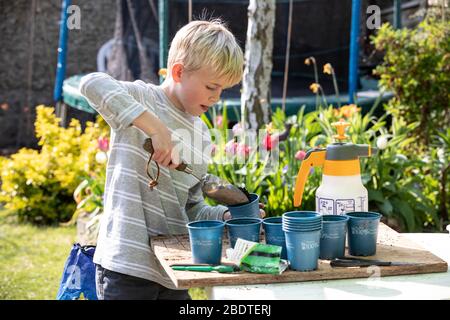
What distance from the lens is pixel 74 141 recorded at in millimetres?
5895

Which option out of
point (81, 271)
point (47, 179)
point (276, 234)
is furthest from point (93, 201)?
point (276, 234)

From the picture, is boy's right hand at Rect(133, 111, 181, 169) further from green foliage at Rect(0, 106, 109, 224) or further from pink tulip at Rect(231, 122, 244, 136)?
green foliage at Rect(0, 106, 109, 224)

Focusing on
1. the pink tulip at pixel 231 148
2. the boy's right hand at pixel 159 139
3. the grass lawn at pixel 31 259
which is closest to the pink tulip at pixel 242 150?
the pink tulip at pixel 231 148

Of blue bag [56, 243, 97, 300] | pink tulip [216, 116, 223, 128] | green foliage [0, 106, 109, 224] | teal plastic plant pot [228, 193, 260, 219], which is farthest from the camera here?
green foliage [0, 106, 109, 224]

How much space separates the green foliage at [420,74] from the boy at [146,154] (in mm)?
3349

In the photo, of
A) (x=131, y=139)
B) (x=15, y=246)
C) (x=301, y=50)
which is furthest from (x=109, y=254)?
(x=301, y=50)

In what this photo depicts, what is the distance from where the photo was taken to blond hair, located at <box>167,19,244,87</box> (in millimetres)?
2033

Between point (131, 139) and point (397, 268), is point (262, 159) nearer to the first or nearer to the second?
point (131, 139)

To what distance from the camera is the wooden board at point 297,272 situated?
5.46 feet

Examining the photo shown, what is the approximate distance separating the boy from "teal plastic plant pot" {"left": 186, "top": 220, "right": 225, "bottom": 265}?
9.3 inches

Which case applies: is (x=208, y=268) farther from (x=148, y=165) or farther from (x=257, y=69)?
(x=257, y=69)

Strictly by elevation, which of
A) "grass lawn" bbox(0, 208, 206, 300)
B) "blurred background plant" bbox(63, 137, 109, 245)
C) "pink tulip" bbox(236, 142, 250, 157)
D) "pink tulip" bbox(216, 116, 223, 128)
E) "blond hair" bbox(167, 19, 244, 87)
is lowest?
"grass lawn" bbox(0, 208, 206, 300)

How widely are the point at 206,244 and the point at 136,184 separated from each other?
0.40 m

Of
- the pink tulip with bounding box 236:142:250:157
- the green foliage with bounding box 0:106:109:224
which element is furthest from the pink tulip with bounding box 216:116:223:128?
the green foliage with bounding box 0:106:109:224
